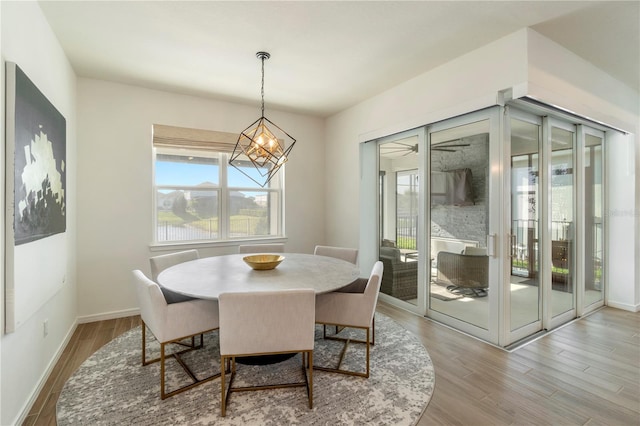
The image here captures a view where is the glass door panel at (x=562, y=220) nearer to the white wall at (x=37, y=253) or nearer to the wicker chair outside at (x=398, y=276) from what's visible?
the wicker chair outside at (x=398, y=276)

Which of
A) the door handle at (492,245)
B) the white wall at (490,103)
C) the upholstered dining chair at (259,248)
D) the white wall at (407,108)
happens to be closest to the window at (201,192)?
the upholstered dining chair at (259,248)

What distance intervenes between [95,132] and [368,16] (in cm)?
316

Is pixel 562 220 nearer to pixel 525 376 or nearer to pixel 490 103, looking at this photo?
pixel 490 103

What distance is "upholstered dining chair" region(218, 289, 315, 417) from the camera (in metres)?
1.78

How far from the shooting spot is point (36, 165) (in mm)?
2018

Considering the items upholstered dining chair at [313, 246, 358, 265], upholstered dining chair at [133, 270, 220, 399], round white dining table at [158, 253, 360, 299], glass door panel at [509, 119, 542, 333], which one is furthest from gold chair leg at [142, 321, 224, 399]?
glass door panel at [509, 119, 542, 333]

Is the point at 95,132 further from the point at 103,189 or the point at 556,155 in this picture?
the point at 556,155

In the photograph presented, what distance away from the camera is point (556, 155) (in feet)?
10.8

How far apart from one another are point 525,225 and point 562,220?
0.75 m

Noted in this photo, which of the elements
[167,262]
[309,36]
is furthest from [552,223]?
[167,262]

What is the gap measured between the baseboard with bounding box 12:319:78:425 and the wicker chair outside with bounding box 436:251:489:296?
3.52m

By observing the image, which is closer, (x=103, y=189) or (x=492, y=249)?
(x=492, y=249)

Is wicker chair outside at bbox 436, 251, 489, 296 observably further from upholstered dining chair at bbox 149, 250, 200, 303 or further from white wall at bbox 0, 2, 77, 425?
white wall at bbox 0, 2, 77, 425

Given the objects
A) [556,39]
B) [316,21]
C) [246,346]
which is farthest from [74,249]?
[556,39]
